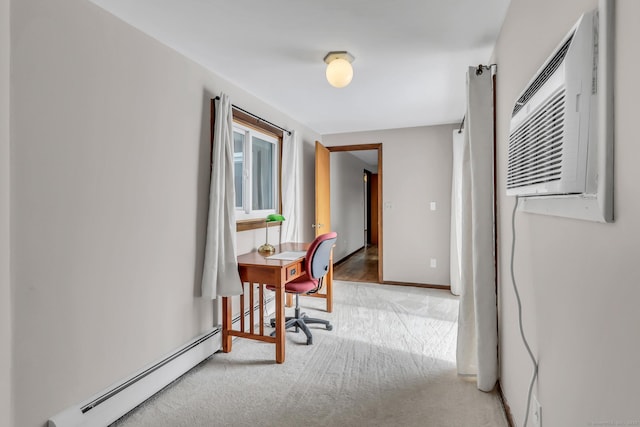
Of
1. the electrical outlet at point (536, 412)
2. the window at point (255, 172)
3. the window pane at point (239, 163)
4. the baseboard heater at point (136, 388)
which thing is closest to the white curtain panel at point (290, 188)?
the window at point (255, 172)

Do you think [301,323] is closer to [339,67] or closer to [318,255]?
[318,255]

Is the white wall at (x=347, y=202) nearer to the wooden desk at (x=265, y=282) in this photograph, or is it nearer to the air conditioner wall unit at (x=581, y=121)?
the wooden desk at (x=265, y=282)

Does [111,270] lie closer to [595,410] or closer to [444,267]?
[595,410]

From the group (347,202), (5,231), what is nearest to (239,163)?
(5,231)

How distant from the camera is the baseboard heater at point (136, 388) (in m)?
1.59

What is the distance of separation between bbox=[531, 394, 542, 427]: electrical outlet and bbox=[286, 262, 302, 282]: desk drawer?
1.68 m

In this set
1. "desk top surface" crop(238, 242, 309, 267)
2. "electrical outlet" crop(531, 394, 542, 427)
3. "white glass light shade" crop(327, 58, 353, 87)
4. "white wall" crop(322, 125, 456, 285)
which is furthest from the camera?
"white wall" crop(322, 125, 456, 285)

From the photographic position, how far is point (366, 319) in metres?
3.29

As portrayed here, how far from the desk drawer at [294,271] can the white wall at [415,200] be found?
2.26 meters

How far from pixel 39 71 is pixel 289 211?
2.51 metres

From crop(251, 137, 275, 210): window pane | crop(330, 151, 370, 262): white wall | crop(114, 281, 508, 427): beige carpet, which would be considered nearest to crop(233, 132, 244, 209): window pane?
crop(251, 137, 275, 210): window pane

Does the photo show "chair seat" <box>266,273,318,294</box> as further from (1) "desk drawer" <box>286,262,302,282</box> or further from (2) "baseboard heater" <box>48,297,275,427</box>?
(2) "baseboard heater" <box>48,297,275,427</box>

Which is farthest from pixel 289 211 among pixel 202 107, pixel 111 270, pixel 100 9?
pixel 100 9

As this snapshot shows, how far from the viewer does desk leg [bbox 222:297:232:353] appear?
2.58 m
